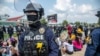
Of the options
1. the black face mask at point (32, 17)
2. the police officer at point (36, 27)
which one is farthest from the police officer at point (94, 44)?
the black face mask at point (32, 17)

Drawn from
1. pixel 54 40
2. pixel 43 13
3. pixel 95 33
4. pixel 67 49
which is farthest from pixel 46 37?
pixel 67 49

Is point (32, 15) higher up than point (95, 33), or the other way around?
point (32, 15)

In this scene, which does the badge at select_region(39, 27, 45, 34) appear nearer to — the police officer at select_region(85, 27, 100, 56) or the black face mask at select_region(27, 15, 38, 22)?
the black face mask at select_region(27, 15, 38, 22)

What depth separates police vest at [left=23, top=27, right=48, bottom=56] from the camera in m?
3.79

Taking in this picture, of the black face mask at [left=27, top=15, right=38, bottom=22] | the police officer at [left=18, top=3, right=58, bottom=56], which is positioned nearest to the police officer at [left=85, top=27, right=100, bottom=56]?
the police officer at [left=18, top=3, right=58, bottom=56]

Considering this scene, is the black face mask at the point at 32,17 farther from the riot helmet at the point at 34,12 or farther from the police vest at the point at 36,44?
the police vest at the point at 36,44

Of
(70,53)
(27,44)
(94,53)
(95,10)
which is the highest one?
(95,10)

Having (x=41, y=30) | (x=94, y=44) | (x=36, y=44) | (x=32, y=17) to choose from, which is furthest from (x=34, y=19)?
(x=94, y=44)

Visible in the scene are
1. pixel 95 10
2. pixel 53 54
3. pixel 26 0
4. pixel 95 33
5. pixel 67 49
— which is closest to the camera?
pixel 53 54

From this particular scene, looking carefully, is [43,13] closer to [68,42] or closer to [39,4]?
[39,4]

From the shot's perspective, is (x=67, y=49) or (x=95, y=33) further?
(x=67, y=49)

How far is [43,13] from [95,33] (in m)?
0.93

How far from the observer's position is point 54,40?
376cm

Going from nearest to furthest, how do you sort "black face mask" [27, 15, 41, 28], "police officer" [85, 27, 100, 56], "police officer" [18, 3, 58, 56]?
"police officer" [18, 3, 58, 56]
"black face mask" [27, 15, 41, 28]
"police officer" [85, 27, 100, 56]
